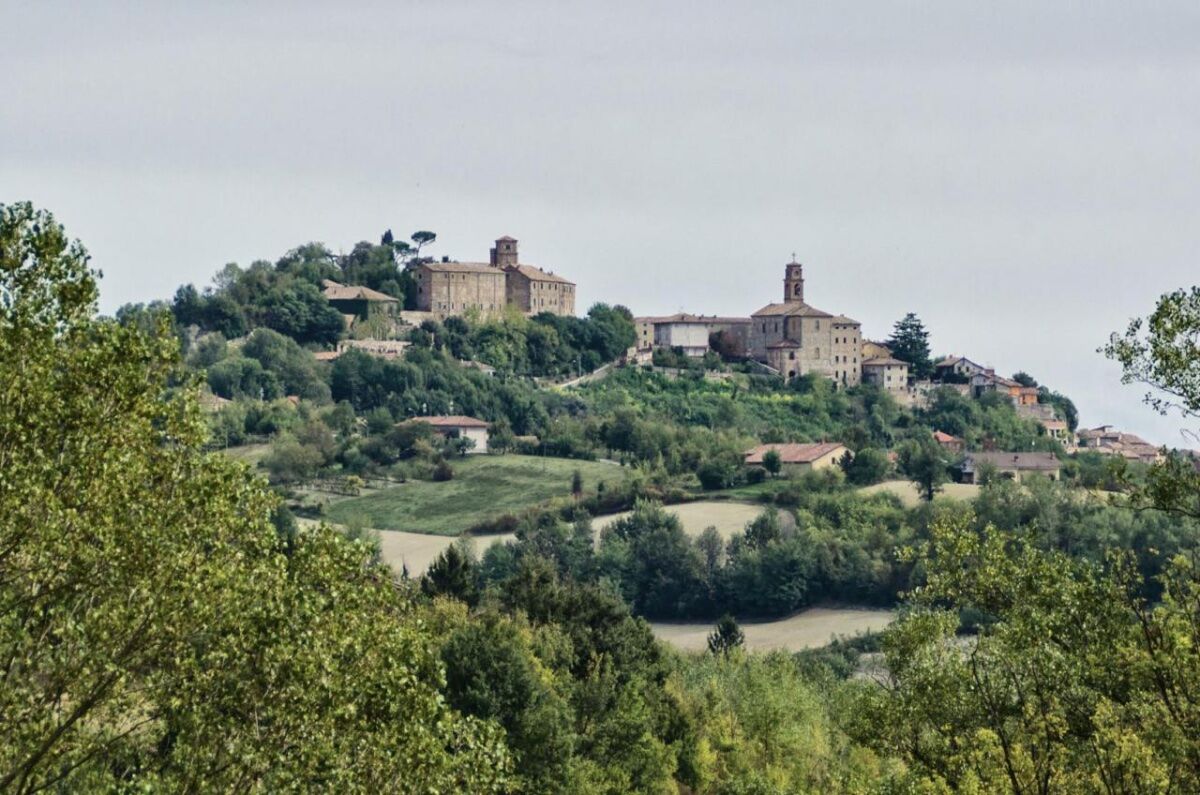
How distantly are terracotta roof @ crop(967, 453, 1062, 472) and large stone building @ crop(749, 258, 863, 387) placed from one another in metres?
22.1

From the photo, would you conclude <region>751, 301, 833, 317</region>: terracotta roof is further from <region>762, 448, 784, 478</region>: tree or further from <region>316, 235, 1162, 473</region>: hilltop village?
<region>762, 448, 784, 478</region>: tree

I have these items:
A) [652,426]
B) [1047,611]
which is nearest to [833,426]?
[652,426]

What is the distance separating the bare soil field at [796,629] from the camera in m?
87.6

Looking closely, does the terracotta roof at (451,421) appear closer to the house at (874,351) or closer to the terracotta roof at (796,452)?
the terracotta roof at (796,452)

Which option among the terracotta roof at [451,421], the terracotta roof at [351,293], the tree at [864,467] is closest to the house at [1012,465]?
the tree at [864,467]

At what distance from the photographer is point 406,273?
151m

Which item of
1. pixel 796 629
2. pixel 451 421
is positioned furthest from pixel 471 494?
pixel 796 629

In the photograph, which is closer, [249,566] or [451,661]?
[249,566]

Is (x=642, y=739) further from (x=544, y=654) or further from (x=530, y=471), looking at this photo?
(x=530, y=471)

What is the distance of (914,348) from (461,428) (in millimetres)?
43641

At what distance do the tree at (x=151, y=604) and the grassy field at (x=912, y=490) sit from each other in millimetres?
94929

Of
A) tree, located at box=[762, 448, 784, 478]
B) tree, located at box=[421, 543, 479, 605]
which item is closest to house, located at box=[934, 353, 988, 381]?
tree, located at box=[762, 448, 784, 478]

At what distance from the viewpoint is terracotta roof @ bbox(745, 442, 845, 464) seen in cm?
11675

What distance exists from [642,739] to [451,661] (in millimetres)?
5858
